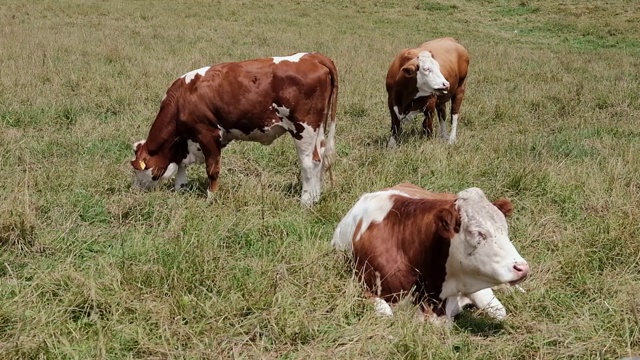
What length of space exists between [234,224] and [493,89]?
8069mm

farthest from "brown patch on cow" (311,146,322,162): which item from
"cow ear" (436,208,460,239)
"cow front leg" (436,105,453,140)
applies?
"cow front leg" (436,105,453,140)

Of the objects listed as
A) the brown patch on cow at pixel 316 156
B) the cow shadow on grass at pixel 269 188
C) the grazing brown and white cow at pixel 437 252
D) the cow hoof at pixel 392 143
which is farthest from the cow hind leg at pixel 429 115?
the grazing brown and white cow at pixel 437 252

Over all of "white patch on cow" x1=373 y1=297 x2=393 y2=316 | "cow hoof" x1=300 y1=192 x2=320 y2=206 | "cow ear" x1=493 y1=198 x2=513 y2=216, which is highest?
"cow ear" x1=493 y1=198 x2=513 y2=216

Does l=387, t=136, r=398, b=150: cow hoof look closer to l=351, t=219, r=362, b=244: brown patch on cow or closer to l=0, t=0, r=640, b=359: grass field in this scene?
l=0, t=0, r=640, b=359: grass field

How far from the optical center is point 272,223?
4.86 metres

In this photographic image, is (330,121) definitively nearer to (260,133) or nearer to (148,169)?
(260,133)

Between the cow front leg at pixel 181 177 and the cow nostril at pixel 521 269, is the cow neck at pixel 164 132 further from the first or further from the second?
the cow nostril at pixel 521 269

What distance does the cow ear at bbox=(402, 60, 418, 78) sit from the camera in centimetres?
809

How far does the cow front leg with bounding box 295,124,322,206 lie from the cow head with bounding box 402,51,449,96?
2.66 meters

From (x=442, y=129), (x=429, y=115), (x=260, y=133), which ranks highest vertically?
(x=260, y=133)

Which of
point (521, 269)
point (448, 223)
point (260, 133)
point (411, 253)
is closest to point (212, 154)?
point (260, 133)

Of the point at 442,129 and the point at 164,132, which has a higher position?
the point at 164,132

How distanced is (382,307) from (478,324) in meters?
0.57

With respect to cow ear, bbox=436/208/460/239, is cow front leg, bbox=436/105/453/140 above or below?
below
